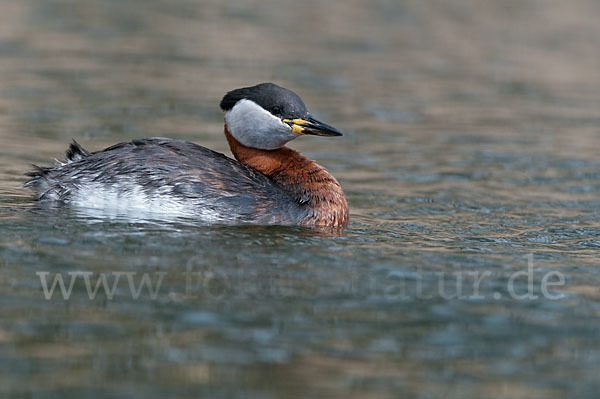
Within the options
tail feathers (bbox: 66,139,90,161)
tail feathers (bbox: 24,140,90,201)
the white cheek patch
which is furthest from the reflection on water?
the white cheek patch

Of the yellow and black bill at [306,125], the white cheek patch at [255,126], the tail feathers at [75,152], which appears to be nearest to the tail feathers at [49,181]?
the tail feathers at [75,152]

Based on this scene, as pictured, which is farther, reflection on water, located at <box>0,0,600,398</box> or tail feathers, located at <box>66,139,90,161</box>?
tail feathers, located at <box>66,139,90,161</box>

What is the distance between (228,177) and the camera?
7996 millimetres

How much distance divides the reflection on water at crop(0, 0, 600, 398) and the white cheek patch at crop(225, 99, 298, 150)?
1028 mm

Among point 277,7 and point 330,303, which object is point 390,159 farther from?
point 277,7

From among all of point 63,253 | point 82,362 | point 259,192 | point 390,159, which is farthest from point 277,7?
point 82,362

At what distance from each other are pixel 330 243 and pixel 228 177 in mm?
1096

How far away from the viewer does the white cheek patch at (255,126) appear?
829 centimetres

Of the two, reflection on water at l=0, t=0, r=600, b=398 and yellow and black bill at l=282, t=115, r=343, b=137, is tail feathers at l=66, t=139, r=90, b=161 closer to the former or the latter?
reflection on water at l=0, t=0, r=600, b=398

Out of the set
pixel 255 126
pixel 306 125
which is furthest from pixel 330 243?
pixel 255 126

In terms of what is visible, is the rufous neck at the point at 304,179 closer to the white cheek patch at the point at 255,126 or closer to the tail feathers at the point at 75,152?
the white cheek patch at the point at 255,126

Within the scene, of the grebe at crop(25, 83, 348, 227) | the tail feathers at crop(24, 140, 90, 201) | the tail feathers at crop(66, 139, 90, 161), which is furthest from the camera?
the tail feathers at crop(66, 139, 90, 161)

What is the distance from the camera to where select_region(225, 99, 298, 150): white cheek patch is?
829cm

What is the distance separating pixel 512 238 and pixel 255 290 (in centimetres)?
284
